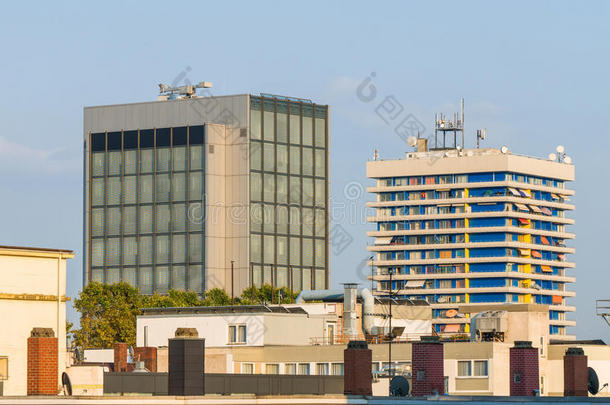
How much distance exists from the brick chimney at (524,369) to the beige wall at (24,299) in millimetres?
25340

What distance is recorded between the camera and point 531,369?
81.6m

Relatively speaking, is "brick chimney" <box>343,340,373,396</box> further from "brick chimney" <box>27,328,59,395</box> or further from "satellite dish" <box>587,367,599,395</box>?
"satellite dish" <box>587,367,599,395</box>

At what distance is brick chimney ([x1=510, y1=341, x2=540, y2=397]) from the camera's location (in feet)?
265

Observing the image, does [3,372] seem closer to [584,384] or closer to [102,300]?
[584,384]

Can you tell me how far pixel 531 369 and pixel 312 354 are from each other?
28.9m

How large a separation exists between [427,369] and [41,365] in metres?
19.8

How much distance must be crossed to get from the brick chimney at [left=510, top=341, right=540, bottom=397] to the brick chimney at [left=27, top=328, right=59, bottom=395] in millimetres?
27116

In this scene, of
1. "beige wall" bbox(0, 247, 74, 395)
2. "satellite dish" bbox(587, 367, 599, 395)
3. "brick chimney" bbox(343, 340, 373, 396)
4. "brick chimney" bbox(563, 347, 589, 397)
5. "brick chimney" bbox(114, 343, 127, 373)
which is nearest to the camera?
"brick chimney" bbox(343, 340, 373, 396)

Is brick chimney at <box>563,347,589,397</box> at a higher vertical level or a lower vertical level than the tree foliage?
lower

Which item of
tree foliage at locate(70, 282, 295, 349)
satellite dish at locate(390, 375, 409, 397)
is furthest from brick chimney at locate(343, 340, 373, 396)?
tree foliage at locate(70, 282, 295, 349)

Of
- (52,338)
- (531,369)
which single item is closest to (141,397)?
(52,338)

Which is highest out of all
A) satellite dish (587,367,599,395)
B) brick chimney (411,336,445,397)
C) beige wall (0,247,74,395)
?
beige wall (0,247,74,395)

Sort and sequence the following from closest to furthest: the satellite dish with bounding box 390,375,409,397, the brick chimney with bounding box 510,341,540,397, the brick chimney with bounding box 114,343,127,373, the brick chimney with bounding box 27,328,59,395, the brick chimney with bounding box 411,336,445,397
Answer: the brick chimney with bounding box 27,328,59,395 < the satellite dish with bounding box 390,375,409,397 < the brick chimney with bounding box 411,336,445,397 < the brick chimney with bounding box 510,341,540,397 < the brick chimney with bounding box 114,343,127,373

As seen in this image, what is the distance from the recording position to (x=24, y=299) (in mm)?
77250
